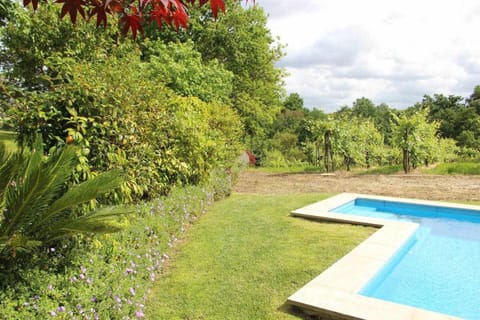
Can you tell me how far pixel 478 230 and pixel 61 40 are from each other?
12.6m

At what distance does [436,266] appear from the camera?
18.7ft

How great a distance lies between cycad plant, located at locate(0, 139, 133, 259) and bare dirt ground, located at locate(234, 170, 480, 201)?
8.37m

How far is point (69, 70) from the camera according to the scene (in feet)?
14.8

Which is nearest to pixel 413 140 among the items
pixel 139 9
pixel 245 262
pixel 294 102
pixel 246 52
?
pixel 246 52

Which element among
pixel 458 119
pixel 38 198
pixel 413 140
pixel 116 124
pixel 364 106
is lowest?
pixel 38 198

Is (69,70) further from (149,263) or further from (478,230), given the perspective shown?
(478,230)

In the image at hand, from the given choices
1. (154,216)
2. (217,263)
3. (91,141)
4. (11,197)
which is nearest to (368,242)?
(217,263)

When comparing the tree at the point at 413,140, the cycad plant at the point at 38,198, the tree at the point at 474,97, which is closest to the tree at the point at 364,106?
the tree at the point at 474,97

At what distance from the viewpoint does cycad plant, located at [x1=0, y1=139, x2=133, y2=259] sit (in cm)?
248

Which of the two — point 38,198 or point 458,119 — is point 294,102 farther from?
point 38,198

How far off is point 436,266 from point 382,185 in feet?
21.0

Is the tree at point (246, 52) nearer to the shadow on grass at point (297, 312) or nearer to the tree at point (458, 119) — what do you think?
the tree at point (458, 119)

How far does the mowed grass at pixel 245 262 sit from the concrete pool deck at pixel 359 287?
19cm

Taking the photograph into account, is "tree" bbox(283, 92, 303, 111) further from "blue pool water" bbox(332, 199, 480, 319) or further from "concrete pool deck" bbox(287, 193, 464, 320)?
"concrete pool deck" bbox(287, 193, 464, 320)
